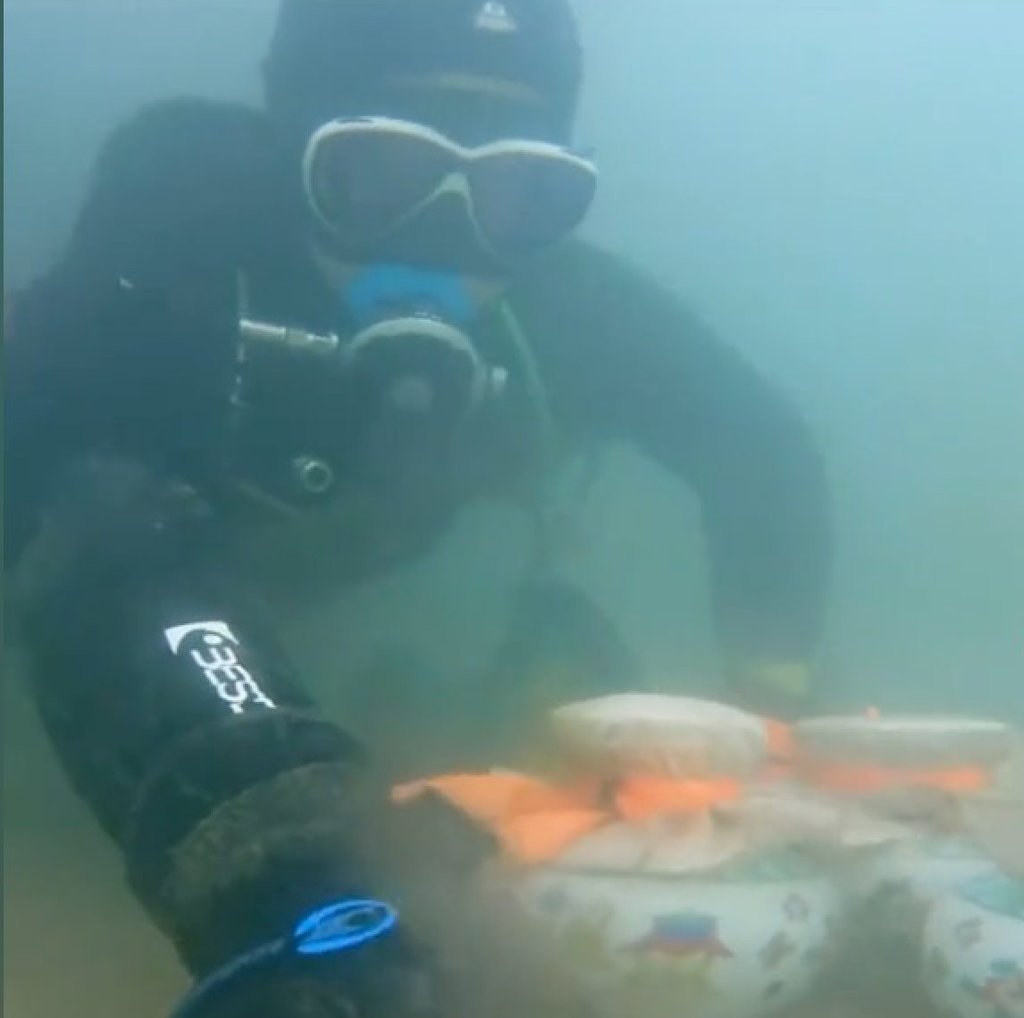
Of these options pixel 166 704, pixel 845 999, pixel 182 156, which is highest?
pixel 182 156

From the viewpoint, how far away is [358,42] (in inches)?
36.9

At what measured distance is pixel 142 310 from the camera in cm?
88

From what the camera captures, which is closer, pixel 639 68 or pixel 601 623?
pixel 601 623

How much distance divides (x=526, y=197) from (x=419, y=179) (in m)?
0.08

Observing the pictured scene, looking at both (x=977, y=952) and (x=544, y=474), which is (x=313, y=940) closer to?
(x=977, y=952)

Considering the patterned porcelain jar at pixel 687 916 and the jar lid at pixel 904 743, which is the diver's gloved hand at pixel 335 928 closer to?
the patterned porcelain jar at pixel 687 916

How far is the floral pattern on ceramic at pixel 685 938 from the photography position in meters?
0.65

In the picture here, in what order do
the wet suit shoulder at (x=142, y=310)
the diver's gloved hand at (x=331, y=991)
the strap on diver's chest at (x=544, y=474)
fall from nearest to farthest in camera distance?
1. the diver's gloved hand at (x=331, y=991)
2. the wet suit shoulder at (x=142, y=310)
3. the strap on diver's chest at (x=544, y=474)

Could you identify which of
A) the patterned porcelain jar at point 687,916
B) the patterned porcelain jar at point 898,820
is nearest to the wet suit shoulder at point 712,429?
the patterned porcelain jar at point 898,820

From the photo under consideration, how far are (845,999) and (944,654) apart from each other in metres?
0.48

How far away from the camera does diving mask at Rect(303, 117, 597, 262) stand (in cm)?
91

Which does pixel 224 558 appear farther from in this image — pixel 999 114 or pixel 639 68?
pixel 999 114

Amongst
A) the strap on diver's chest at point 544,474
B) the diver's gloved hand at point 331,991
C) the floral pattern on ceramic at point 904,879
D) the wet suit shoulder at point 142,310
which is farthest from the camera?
the strap on diver's chest at point 544,474

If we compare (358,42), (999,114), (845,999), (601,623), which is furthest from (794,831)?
(999,114)
